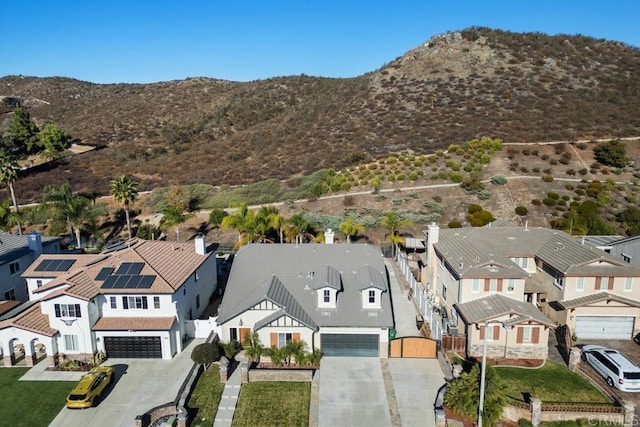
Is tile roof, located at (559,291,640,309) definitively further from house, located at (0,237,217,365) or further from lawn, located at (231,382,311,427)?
house, located at (0,237,217,365)

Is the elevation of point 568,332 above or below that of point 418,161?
below

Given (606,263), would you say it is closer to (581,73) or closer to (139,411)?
(139,411)

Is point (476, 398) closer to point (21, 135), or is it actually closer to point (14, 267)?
point (14, 267)

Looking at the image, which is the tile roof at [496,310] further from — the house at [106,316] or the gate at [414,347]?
the house at [106,316]

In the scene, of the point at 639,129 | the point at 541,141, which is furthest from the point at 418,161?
the point at 639,129

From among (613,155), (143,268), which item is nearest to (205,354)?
(143,268)
